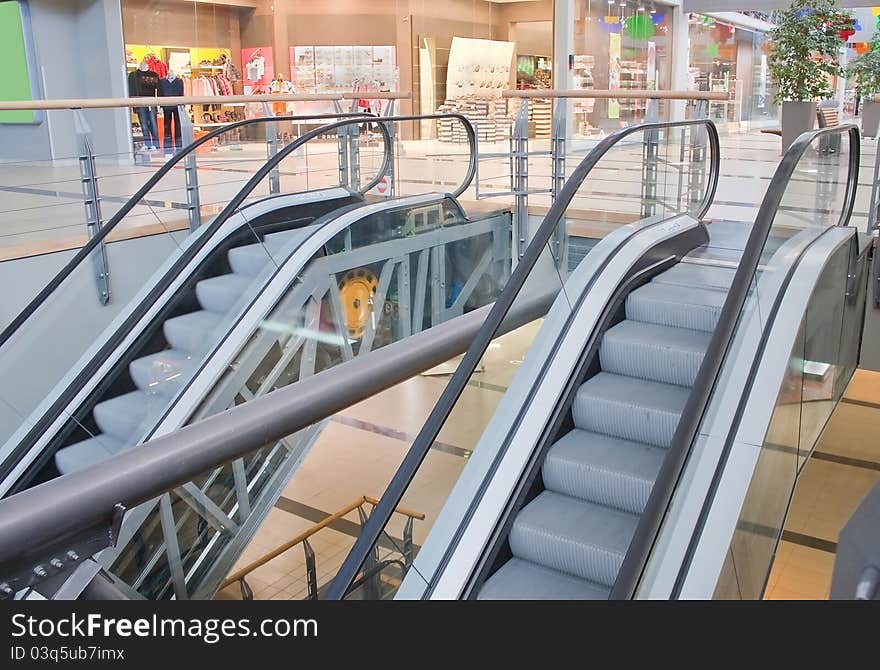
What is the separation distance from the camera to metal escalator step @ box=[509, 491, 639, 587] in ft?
10.2

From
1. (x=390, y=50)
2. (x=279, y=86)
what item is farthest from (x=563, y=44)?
(x=279, y=86)

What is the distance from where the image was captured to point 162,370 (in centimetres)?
456

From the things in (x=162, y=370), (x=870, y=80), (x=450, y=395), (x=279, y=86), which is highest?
(x=279, y=86)

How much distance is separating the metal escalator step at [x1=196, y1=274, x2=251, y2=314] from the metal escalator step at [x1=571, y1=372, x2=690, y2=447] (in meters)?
2.23

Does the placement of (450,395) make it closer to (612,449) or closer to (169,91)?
(612,449)

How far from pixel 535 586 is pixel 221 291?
284 cm

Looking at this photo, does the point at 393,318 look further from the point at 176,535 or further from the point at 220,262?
the point at 176,535

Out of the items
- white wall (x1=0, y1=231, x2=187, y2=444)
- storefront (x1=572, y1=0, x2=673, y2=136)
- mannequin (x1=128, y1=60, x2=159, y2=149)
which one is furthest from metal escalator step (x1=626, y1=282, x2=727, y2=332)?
storefront (x1=572, y1=0, x2=673, y2=136)

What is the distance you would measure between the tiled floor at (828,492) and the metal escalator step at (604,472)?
82cm

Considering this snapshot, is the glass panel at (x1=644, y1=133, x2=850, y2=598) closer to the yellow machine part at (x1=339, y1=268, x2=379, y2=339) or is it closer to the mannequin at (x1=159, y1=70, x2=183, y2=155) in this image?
the yellow machine part at (x1=339, y1=268, x2=379, y2=339)

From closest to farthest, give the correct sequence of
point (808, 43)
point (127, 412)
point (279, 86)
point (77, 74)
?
point (127, 412) < point (808, 43) < point (77, 74) < point (279, 86)

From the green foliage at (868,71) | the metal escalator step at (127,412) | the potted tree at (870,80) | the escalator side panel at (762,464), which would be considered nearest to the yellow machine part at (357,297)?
the metal escalator step at (127,412)

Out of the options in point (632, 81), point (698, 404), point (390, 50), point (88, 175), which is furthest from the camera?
point (632, 81)

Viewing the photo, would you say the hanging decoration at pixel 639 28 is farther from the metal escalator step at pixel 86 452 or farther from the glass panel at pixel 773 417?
the metal escalator step at pixel 86 452
